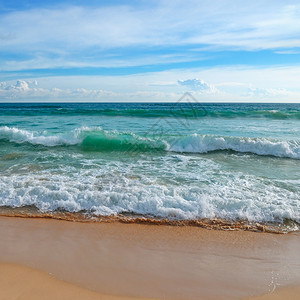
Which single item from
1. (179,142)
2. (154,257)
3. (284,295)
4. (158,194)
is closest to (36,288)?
(154,257)

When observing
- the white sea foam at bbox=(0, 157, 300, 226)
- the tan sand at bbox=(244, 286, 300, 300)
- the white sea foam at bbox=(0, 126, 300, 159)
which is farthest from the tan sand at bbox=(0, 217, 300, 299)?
the white sea foam at bbox=(0, 126, 300, 159)

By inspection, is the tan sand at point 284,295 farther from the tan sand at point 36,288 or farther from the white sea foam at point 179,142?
the white sea foam at point 179,142

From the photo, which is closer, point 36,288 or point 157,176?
point 36,288

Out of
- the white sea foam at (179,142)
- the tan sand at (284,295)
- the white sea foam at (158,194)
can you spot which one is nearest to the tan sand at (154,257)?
the tan sand at (284,295)

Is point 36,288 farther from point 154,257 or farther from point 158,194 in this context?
point 158,194

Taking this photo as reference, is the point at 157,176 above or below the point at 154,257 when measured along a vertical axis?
above

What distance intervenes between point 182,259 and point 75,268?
1376mm

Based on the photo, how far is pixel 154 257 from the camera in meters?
3.42

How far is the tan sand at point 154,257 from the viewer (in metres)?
2.89

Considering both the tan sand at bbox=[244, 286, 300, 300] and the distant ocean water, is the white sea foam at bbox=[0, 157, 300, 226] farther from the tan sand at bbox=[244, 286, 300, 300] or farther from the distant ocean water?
the tan sand at bbox=[244, 286, 300, 300]

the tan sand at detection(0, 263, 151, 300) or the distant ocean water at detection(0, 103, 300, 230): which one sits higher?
the distant ocean water at detection(0, 103, 300, 230)

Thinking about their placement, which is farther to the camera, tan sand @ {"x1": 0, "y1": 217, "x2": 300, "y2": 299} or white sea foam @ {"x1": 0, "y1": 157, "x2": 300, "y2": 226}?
white sea foam @ {"x1": 0, "y1": 157, "x2": 300, "y2": 226}

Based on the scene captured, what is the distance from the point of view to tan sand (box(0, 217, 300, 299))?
2.89 metres

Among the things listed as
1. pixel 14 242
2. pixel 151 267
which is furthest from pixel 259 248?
pixel 14 242
